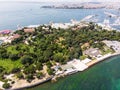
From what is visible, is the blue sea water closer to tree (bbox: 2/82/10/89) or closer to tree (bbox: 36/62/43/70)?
tree (bbox: 36/62/43/70)

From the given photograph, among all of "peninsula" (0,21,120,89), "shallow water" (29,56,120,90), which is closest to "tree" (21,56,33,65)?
"peninsula" (0,21,120,89)

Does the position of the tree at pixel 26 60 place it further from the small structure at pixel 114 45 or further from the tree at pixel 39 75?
the small structure at pixel 114 45

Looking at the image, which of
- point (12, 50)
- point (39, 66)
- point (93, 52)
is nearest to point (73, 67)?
point (39, 66)

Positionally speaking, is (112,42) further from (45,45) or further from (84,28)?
(45,45)

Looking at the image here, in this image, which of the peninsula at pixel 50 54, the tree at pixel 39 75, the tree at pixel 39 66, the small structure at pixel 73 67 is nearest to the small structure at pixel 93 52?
the peninsula at pixel 50 54

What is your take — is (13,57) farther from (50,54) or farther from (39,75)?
(39,75)

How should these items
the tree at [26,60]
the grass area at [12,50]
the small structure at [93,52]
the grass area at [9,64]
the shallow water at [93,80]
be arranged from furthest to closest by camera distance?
the grass area at [12,50], the small structure at [93,52], the tree at [26,60], the grass area at [9,64], the shallow water at [93,80]

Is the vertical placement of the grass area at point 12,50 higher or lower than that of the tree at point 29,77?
higher

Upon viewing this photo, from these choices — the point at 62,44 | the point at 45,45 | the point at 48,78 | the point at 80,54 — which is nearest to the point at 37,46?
the point at 45,45

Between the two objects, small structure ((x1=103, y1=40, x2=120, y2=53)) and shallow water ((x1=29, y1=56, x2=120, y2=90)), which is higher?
small structure ((x1=103, y1=40, x2=120, y2=53))
